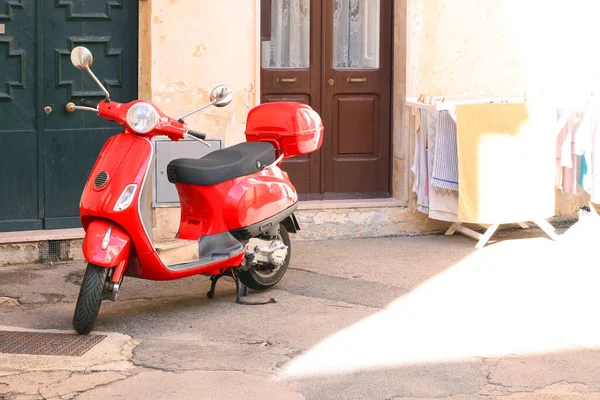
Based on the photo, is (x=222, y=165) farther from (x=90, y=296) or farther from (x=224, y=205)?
(x=90, y=296)

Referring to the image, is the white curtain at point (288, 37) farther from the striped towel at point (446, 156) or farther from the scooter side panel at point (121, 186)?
the scooter side panel at point (121, 186)

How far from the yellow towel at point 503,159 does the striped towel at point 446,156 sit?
129mm

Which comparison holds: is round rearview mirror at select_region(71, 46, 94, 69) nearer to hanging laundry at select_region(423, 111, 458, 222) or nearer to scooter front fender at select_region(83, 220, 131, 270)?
scooter front fender at select_region(83, 220, 131, 270)

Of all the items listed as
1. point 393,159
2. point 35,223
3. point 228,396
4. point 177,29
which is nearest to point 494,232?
point 393,159

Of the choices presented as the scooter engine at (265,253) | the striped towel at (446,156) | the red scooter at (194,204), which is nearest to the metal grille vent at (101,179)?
the red scooter at (194,204)

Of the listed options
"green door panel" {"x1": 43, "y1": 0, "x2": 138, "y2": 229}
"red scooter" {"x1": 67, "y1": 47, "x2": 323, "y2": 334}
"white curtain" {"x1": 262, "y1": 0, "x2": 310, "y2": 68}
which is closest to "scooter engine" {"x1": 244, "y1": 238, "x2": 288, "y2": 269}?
"red scooter" {"x1": 67, "y1": 47, "x2": 323, "y2": 334}

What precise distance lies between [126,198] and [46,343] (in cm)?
86

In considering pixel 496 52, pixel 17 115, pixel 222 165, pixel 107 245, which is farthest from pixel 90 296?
pixel 496 52

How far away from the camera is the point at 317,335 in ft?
19.2

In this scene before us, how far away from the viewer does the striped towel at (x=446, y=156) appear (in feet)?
27.3

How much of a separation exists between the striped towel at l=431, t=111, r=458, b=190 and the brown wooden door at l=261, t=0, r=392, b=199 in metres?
0.91

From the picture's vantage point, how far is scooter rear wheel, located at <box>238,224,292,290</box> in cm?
672

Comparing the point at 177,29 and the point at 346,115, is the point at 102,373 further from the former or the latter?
the point at 346,115

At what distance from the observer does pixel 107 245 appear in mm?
5691
